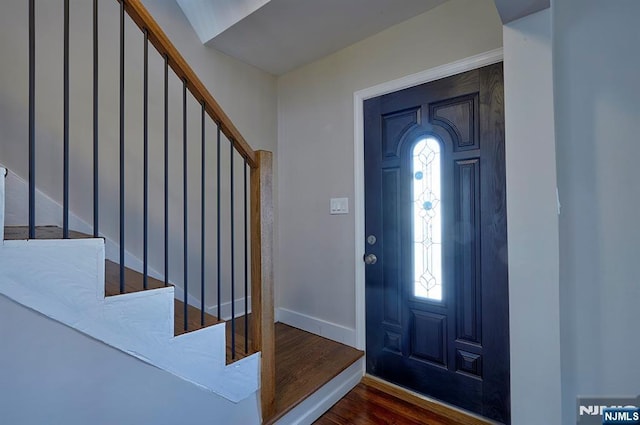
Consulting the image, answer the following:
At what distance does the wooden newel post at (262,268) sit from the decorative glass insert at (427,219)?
0.99m

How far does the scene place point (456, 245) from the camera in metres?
1.78

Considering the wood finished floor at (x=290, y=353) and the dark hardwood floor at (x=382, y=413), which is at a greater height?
the wood finished floor at (x=290, y=353)

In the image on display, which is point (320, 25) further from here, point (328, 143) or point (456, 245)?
point (456, 245)

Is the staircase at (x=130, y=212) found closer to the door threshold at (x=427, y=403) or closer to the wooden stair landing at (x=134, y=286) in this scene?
the wooden stair landing at (x=134, y=286)

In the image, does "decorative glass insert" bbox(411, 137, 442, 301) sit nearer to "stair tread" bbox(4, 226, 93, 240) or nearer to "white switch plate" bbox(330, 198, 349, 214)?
"white switch plate" bbox(330, 198, 349, 214)

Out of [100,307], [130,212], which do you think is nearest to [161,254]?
[130,212]

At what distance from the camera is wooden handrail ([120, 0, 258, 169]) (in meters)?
1.06

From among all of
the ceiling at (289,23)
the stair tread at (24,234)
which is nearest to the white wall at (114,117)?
the ceiling at (289,23)

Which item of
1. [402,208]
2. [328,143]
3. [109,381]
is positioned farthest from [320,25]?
[109,381]

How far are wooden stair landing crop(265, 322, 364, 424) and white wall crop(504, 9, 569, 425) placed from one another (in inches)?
39.5

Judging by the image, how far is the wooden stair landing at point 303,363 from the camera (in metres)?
1.65

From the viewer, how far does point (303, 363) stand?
2.00m

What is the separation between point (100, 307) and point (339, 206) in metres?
1.66

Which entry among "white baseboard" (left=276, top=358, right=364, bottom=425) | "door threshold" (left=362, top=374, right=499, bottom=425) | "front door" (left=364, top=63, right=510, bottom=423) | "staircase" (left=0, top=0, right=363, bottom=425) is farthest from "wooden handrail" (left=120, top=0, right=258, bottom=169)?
"door threshold" (left=362, top=374, right=499, bottom=425)
